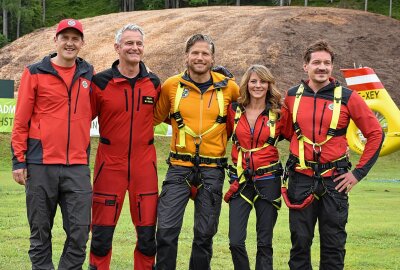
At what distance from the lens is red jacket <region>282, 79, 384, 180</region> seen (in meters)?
6.90

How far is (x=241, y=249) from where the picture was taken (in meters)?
6.97

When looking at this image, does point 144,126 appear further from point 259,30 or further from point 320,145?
point 259,30

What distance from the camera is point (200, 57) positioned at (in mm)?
7246

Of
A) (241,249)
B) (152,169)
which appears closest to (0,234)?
(152,169)

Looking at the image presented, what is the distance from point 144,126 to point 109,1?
97.2 m

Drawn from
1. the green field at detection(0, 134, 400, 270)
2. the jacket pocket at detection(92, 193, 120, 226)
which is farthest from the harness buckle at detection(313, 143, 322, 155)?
the green field at detection(0, 134, 400, 270)

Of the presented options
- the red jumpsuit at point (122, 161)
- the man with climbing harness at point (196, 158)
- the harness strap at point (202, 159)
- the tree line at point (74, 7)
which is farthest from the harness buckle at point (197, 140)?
the tree line at point (74, 7)

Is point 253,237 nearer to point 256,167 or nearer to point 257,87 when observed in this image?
point 256,167

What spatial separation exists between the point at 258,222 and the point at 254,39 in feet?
113

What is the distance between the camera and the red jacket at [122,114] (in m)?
7.36

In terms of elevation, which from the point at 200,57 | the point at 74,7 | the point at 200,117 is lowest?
the point at 200,117

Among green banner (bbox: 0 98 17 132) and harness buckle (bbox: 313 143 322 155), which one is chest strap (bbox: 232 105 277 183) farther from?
green banner (bbox: 0 98 17 132)

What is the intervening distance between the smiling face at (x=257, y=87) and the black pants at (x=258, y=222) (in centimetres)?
85

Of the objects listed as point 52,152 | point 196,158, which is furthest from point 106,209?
point 196,158
